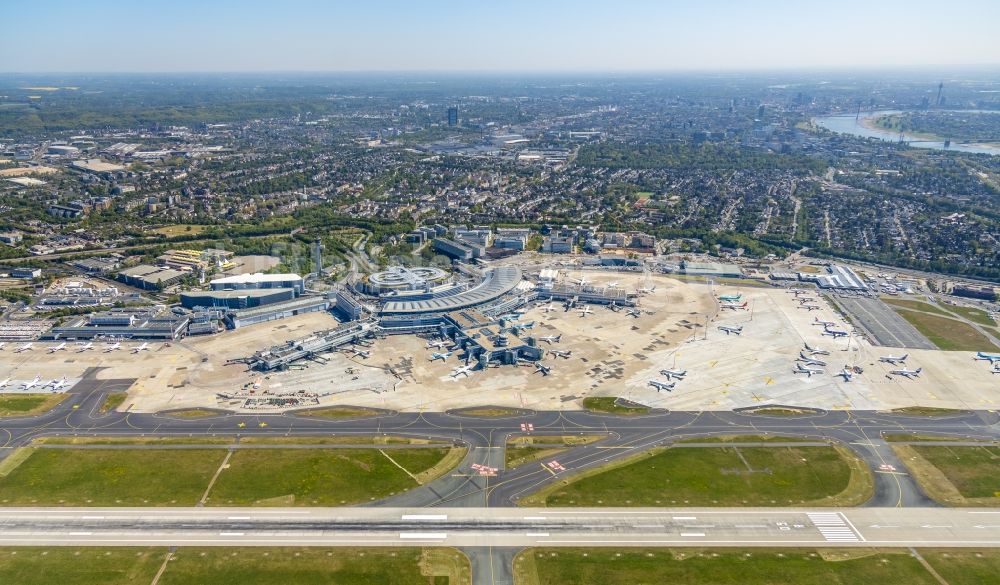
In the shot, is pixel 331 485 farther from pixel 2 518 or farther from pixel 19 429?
pixel 19 429

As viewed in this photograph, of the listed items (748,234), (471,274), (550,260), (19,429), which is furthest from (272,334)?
(748,234)

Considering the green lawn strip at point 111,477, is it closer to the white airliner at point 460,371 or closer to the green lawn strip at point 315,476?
the green lawn strip at point 315,476

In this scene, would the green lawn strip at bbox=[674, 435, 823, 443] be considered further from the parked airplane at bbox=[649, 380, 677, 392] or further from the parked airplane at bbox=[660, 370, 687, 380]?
the parked airplane at bbox=[660, 370, 687, 380]

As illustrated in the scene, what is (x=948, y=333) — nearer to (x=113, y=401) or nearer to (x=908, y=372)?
(x=908, y=372)

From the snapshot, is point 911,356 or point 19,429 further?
point 911,356

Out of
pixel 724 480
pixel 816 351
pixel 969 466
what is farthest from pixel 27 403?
pixel 969 466

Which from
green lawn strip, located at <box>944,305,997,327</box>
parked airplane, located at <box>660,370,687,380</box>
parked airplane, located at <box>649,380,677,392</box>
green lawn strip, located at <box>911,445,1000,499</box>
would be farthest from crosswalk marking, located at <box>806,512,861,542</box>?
green lawn strip, located at <box>944,305,997,327</box>

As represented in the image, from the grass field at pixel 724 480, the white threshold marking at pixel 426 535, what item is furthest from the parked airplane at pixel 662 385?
the white threshold marking at pixel 426 535
